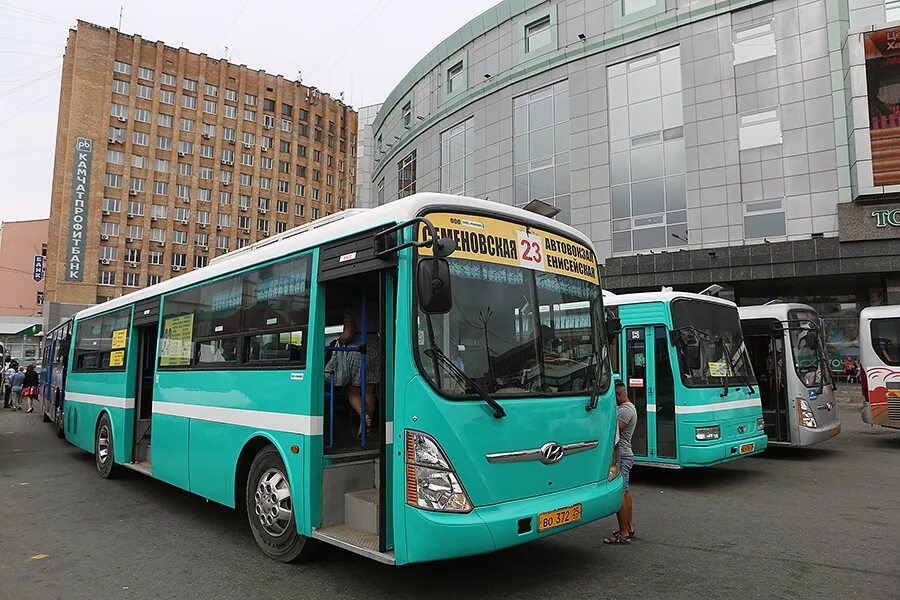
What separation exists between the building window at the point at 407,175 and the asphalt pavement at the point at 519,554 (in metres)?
31.2

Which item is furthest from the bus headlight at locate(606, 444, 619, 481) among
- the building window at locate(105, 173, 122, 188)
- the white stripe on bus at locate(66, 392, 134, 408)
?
the building window at locate(105, 173, 122, 188)

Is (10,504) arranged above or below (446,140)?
below

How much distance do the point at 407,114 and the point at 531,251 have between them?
37.0 meters

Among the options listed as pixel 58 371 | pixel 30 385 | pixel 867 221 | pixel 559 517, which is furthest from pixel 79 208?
pixel 559 517

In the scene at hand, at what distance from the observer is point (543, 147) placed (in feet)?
102

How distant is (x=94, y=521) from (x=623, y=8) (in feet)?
93.8

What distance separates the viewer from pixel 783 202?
83.0 ft

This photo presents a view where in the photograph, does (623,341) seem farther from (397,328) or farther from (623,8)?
(623,8)

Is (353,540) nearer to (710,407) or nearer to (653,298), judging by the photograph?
(710,407)

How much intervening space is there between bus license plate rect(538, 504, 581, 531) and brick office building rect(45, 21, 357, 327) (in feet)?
194

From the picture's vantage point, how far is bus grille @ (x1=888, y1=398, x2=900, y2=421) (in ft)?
44.8

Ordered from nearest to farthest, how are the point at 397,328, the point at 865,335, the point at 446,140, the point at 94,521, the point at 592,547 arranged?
the point at 397,328, the point at 592,547, the point at 94,521, the point at 865,335, the point at 446,140

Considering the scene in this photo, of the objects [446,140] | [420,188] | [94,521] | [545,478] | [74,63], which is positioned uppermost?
[74,63]

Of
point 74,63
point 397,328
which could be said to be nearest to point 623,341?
point 397,328
